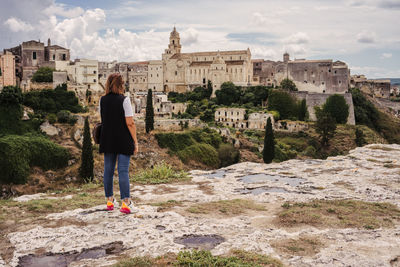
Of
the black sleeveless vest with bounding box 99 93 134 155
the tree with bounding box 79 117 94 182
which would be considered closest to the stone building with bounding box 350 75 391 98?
the tree with bounding box 79 117 94 182

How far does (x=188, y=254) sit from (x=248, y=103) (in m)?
55.3

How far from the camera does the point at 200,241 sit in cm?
531

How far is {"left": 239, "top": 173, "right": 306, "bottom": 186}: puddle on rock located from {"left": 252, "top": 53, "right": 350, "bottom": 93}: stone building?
1981 inches

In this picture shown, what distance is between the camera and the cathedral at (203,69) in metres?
68.1

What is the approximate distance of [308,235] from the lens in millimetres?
5652

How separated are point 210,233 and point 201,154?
29.8m

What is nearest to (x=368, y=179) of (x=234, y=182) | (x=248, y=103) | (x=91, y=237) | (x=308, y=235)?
(x=234, y=182)

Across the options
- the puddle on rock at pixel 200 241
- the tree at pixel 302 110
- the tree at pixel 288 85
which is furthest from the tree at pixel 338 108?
the puddle on rock at pixel 200 241

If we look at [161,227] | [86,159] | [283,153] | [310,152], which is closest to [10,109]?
[86,159]

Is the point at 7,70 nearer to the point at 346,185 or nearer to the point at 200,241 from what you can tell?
the point at 346,185

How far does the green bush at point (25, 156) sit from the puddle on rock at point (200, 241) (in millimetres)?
22799

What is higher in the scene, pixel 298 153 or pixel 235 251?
pixel 235 251

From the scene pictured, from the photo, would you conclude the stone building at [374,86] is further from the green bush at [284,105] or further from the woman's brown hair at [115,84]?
the woman's brown hair at [115,84]

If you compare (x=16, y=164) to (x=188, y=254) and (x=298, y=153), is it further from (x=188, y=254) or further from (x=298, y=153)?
(x=298, y=153)
